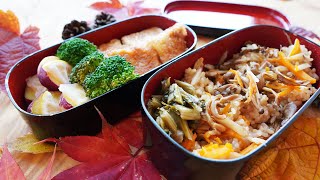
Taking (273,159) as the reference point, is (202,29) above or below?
above

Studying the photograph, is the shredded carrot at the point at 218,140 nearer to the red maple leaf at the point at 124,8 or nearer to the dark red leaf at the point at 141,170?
the dark red leaf at the point at 141,170

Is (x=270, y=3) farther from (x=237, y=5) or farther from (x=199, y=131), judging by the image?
(x=199, y=131)

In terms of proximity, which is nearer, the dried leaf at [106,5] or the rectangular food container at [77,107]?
the rectangular food container at [77,107]

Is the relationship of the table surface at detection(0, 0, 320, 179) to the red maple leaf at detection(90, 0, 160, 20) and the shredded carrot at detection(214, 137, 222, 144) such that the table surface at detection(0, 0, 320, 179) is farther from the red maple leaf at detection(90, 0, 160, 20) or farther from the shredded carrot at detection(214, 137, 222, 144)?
the shredded carrot at detection(214, 137, 222, 144)

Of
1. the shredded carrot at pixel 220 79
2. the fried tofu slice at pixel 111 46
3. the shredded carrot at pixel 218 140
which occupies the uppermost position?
the fried tofu slice at pixel 111 46

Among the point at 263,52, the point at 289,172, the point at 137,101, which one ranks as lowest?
the point at 289,172

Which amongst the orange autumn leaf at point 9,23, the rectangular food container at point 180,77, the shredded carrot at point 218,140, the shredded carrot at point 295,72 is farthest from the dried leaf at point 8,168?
the shredded carrot at point 295,72

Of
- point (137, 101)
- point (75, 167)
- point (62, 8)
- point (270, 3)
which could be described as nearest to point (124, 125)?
point (137, 101)

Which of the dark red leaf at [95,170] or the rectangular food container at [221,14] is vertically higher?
the rectangular food container at [221,14]

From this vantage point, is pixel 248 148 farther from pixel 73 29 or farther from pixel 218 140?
pixel 73 29
